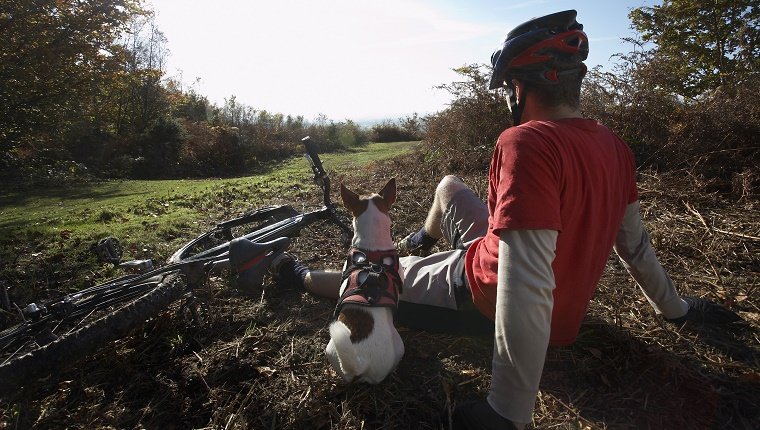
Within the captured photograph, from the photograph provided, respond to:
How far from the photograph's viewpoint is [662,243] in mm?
3523

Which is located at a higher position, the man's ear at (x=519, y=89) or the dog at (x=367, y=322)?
the man's ear at (x=519, y=89)

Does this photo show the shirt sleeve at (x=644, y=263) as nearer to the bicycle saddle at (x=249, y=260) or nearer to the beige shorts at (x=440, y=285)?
the beige shorts at (x=440, y=285)

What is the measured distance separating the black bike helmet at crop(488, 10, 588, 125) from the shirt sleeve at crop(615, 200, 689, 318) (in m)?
0.99

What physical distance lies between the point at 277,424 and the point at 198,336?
102 centimetres

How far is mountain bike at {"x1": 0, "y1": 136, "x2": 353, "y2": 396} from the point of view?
6.10ft

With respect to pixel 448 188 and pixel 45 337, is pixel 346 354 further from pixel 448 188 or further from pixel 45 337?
pixel 448 188

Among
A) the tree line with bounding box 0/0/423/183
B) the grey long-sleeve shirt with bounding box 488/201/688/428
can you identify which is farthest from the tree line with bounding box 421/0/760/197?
the tree line with bounding box 0/0/423/183

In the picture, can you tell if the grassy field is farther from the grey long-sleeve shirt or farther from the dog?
the grey long-sleeve shirt

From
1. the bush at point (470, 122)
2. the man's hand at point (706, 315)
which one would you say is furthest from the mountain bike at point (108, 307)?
the bush at point (470, 122)

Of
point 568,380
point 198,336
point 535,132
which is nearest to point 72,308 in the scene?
point 198,336

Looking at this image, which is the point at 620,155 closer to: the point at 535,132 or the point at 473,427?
the point at 535,132

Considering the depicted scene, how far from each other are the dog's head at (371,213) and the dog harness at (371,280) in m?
0.12

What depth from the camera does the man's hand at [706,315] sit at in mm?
2438

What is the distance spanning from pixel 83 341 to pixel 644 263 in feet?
10.2
